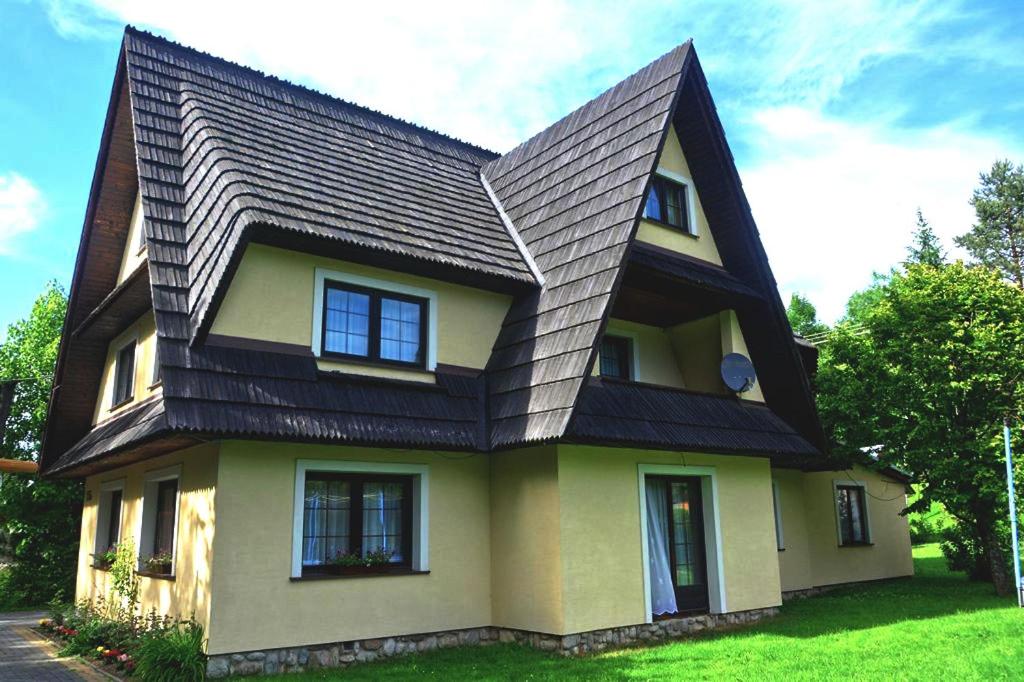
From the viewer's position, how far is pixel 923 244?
4488 cm

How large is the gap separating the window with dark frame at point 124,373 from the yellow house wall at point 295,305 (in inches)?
165

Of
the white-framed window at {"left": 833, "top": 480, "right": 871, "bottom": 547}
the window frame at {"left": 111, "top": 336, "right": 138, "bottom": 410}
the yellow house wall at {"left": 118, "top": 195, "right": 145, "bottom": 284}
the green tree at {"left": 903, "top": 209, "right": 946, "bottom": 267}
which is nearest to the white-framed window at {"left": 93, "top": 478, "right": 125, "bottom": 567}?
the window frame at {"left": 111, "top": 336, "right": 138, "bottom": 410}

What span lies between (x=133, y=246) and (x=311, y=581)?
748cm

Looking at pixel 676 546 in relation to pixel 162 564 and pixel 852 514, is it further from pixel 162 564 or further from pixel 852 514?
pixel 852 514

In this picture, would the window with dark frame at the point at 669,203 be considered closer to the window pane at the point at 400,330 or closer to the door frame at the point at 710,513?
the door frame at the point at 710,513

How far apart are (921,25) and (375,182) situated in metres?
8.31

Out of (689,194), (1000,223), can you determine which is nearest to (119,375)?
(689,194)

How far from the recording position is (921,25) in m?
10.1

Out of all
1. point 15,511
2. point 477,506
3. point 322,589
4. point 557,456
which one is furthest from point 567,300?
point 15,511

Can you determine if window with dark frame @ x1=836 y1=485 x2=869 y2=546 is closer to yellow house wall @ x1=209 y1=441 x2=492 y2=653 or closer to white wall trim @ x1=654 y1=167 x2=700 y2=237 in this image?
white wall trim @ x1=654 y1=167 x2=700 y2=237

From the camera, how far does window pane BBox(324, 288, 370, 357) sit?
10.4 metres

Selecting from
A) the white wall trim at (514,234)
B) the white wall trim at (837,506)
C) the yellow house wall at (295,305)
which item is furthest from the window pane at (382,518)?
the white wall trim at (837,506)

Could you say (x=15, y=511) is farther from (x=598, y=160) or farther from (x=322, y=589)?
(x=598, y=160)

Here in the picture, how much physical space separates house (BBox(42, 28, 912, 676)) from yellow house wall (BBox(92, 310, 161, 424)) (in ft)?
0.25
